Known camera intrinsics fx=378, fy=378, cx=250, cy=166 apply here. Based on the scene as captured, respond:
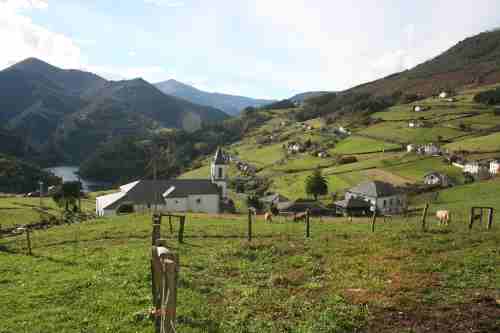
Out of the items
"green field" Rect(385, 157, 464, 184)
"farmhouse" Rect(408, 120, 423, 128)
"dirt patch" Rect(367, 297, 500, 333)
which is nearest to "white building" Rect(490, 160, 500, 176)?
"green field" Rect(385, 157, 464, 184)

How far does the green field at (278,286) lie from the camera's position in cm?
1078

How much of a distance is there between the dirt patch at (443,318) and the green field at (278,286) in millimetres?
29

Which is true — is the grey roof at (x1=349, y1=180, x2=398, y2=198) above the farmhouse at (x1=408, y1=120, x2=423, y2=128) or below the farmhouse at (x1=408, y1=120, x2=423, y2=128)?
below

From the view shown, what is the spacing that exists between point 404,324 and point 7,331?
11.0 metres

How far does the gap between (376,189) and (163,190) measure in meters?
43.9

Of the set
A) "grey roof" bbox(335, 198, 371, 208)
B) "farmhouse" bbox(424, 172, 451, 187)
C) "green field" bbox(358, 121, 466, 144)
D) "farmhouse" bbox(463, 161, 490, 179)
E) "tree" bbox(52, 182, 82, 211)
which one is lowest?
"grey roof" bbox(335, 198, 371, 208)

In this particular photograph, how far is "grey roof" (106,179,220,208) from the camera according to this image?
66125 mm

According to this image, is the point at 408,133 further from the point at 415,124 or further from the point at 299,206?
the point at 299,206

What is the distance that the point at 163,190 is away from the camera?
70.9 meters

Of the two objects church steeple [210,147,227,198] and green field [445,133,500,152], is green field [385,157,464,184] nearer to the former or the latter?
green field [445,133,500,152]

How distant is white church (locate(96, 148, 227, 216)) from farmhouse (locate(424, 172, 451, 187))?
47.1m

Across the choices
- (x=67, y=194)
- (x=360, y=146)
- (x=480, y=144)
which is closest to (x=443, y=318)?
(x=67, y=194)

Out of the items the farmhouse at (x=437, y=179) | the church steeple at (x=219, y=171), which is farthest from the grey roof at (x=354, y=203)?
the church steeple at (x=219, y=171)

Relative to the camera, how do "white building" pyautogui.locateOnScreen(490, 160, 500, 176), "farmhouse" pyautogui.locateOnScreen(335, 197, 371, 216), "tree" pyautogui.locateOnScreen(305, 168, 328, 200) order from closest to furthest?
1. "farmhouse" pyautogui.locateOnScreen(335, 197, 371, 216)
2. "white building" pyautogui.locateOnScreen(490, 160, 500, 176)
3. "tree" pyautogui.locateOnScreen(305, 168, 328, 200)
